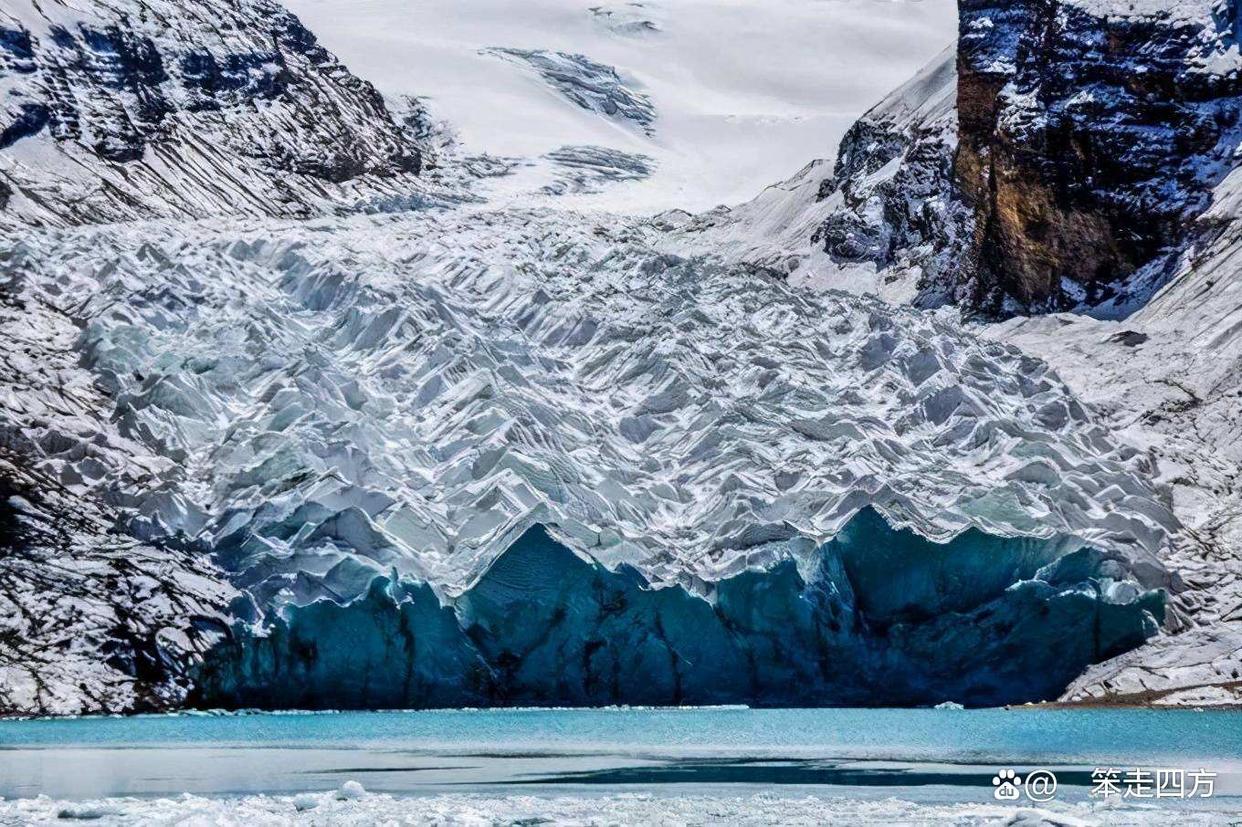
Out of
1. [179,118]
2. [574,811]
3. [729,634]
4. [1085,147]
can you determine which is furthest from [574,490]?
[179,118]

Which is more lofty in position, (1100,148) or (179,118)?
(179,118)

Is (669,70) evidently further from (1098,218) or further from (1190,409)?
(1190,409)

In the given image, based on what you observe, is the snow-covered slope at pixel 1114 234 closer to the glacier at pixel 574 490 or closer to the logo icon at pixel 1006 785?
the glacier at pixel 574 490

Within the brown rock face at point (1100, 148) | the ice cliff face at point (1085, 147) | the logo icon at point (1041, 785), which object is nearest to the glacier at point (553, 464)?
the ice cliff face at point (1085, 147)

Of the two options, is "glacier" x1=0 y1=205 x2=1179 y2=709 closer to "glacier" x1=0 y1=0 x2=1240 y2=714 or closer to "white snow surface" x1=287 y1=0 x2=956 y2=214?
"glacier" x1=0 y1=0 x2=1240 y2=714

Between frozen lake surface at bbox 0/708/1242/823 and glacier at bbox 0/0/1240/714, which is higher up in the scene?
glacier at bbox 0/0/1240/714

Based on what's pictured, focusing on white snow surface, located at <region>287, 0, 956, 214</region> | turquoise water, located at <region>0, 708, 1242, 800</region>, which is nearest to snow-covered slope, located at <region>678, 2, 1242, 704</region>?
turquoise water, located at <region>0, 708, 1242, 800</region>
